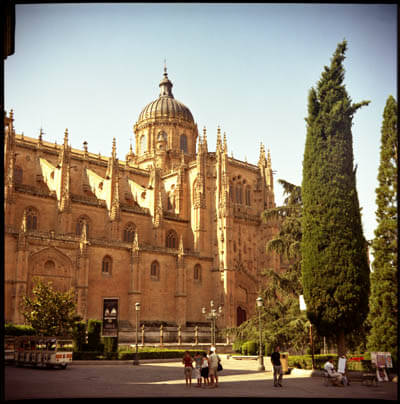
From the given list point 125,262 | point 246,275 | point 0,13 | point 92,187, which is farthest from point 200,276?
point 0,13

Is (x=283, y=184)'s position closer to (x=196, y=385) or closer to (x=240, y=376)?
(x=240, y=376)

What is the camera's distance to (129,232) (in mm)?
50469

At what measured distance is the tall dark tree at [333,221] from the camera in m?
19.8

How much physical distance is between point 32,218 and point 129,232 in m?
10.00

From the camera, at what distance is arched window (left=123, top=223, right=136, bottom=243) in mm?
50094

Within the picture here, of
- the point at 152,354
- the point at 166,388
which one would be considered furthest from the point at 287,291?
the point at 166,388

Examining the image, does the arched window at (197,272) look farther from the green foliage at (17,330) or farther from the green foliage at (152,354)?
the green foliage at (17,330)

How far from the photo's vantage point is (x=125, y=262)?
45.0 meters

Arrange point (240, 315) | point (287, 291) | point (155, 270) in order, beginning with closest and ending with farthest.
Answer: point (287, 291), point (155, 270), point (240, 315)

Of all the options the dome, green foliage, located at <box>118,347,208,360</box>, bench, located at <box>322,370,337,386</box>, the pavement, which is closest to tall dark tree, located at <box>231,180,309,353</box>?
green foliage, located at <box>118,347,208,360</box>

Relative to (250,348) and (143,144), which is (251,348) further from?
(143,144)

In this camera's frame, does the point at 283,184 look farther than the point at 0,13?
Yes

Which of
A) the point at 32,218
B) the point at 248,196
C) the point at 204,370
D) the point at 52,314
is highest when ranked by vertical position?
the point at 248,196

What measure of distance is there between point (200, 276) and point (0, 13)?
131 ft
